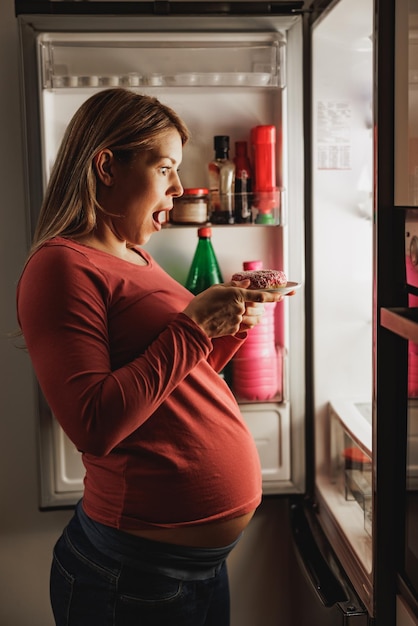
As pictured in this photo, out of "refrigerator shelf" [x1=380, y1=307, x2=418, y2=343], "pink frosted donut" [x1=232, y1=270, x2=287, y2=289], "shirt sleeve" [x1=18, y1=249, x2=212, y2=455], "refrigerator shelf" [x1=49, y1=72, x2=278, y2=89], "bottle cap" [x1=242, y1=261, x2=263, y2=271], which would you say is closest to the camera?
"refrigerator shelf" [x1=380, y1=307, x2=418, y2=343]

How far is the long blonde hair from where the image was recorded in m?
1.25

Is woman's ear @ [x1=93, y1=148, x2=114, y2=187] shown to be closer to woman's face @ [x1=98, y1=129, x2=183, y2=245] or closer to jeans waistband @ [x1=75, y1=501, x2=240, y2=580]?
woman's face @ [x1=98, y1=129, x2=183, y2=245]

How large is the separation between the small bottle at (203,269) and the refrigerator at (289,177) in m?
0.05

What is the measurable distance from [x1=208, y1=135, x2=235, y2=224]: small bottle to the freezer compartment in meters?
0.15

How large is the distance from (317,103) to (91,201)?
2.81ft

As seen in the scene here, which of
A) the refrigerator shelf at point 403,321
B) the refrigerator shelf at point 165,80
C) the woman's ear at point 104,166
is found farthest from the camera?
the refrigerator shelf at point 165,80

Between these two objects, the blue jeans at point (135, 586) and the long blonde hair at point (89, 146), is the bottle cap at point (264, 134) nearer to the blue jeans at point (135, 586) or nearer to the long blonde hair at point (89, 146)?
the long blonde hair at point (89, 146)

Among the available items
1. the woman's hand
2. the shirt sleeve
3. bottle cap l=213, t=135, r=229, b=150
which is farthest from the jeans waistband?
bottle cap l=213, t=135, r=229, b=150

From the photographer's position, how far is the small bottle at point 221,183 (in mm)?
1831

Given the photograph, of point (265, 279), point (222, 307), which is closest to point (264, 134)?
point (265, 279)

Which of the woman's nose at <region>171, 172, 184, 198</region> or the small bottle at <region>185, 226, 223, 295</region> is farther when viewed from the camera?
the small bottle at <region>185, 226, 223, 295</region>

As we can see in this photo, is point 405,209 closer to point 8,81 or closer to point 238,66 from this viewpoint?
point 238,66

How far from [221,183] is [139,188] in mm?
589

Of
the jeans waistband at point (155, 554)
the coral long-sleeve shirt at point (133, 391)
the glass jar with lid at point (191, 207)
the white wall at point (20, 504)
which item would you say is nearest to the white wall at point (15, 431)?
the white wall at point (20, 504)
